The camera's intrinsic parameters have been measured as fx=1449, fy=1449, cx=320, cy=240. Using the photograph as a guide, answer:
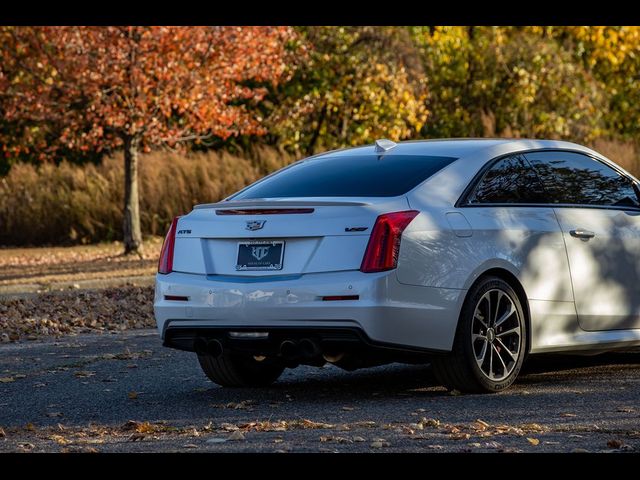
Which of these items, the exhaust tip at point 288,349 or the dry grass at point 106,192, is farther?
the dry grass at point 106,192

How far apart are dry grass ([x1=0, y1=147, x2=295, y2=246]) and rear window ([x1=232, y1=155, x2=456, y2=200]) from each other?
17464mm

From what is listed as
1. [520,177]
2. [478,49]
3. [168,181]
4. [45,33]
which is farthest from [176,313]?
[478,49]

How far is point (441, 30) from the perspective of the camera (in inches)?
1390

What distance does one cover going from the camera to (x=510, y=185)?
9.34 m

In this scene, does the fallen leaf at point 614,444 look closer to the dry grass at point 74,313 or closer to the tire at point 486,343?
the tire at point 486,343

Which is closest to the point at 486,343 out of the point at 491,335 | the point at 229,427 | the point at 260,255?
the point at 491,335

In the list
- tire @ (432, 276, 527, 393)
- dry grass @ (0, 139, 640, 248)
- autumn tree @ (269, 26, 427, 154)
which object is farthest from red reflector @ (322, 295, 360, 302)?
autumn tree @ (269, 26, 427, 154)

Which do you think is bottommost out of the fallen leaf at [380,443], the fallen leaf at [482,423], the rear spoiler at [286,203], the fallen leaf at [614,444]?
the fallen leaf at [482,423]

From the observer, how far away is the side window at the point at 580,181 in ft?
31.6

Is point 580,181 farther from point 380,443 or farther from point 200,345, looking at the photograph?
point 380,443

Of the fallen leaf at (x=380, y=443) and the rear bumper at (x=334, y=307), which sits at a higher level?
the rear bumper at (x=334, y=307)

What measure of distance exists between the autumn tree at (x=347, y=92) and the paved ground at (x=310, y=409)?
17.4 meters

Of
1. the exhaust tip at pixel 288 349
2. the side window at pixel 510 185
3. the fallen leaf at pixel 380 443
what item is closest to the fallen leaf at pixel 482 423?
the fallen leaf at pixel 380 443

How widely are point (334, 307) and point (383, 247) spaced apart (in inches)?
17.5
